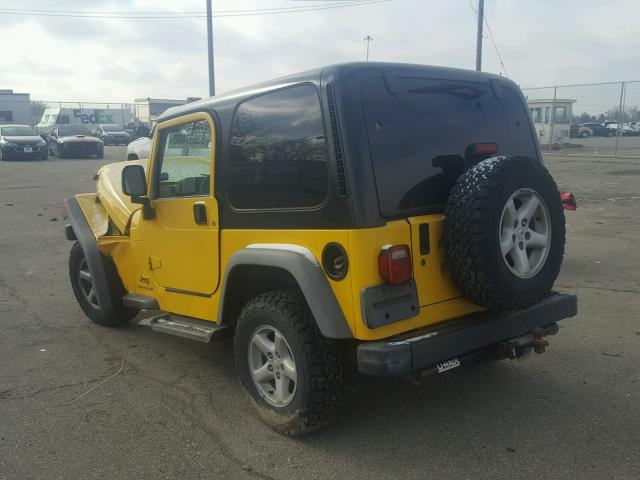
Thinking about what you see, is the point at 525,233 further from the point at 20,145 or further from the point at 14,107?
the point at 14,107

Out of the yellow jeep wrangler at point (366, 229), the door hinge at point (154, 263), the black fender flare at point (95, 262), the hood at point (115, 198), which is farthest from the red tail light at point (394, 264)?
the black fender flare at point (95, 262)

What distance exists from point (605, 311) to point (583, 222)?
5.02 m

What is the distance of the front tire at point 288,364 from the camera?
3102mm

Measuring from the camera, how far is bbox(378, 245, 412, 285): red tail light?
2863 mm

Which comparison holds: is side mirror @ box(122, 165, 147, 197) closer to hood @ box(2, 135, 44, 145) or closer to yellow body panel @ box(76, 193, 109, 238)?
yellow body panel @ box(76, 193, 109, 238)

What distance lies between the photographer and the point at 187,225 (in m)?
3.96

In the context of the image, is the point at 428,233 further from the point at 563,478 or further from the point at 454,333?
the point at 563,478

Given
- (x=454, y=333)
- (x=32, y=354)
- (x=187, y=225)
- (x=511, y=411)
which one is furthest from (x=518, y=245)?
(x=32, y=354)

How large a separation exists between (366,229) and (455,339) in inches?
30.4

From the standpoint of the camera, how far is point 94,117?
4731 cm

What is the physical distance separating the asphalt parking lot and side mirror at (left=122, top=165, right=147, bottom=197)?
1.33m

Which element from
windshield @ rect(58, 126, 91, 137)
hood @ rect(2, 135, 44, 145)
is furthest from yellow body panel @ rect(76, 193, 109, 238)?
windshield @ rect(58, 126, 91, 137)

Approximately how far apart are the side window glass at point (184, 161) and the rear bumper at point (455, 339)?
1.64 m

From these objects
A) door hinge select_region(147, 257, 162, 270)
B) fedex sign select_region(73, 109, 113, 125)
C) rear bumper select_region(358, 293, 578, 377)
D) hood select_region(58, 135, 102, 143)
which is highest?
fedex sign select_region(73, 109, 113, 125)
